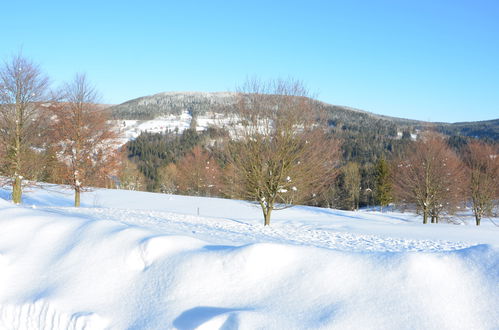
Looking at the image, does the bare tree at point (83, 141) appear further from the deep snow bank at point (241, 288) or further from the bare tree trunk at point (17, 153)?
the deep snow bank at point (241, 288)

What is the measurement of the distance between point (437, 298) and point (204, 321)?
2.21 metres

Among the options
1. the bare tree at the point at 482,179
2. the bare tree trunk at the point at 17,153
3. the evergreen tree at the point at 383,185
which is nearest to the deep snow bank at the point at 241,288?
the bare tree trunk at the point at 17,153

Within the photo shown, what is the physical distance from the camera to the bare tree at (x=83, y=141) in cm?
1709

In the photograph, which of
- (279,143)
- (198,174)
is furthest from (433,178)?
(198,174)

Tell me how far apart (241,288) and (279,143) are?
10.1 m

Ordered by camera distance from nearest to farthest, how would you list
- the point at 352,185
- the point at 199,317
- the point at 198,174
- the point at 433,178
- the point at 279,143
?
the point at 199,317
the point at 279,143
the point at 433,178
the point at 198,174
the point at 352,185

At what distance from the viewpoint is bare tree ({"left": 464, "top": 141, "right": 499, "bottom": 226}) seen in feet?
76.2

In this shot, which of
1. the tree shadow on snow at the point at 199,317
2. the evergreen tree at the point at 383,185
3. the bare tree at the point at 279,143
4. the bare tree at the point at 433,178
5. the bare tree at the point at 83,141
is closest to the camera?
the tree shadow on snow at the point at 199,317

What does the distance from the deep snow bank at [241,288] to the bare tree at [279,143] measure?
9.32 meters

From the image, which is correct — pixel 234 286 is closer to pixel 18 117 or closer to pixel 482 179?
pixel 18 117

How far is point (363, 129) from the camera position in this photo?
153625 mm

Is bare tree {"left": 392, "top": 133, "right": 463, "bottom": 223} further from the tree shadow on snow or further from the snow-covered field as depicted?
the tree shadow on snow

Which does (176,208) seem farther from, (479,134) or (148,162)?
(479,134)

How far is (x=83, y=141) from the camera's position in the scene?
1725 centimetres
